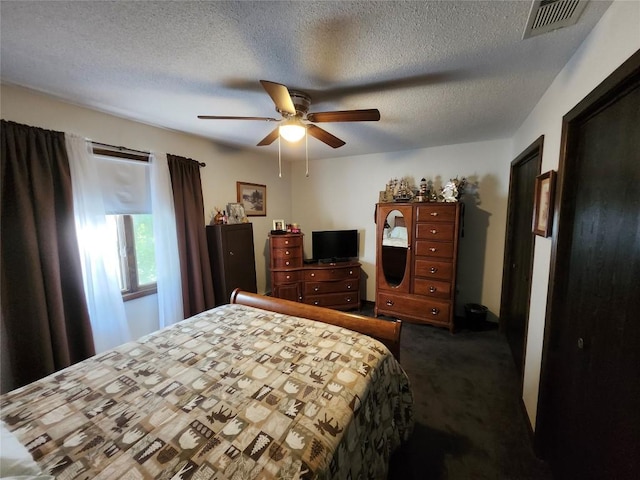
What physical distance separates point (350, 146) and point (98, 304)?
10.2 feet

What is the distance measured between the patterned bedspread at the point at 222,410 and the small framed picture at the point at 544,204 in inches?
49.9

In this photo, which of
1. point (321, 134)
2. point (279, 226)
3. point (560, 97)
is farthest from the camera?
point (279, 226)

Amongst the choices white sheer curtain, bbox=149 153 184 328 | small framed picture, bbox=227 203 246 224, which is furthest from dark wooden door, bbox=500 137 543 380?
white sheer curtain, bbox=149 153 184 328

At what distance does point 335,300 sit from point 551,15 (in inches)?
126

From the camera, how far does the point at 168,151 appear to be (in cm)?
262

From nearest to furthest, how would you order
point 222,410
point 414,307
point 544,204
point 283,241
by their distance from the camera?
1. point 222,410
2. point 544,204
3. point 414,307
4. point 283,241

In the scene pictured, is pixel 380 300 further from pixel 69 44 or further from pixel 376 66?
pixel 69 44

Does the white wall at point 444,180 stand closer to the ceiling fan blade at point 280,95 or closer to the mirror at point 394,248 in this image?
the mirror at point 394,248

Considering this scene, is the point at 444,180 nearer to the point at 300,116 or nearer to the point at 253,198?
the point at 300,116

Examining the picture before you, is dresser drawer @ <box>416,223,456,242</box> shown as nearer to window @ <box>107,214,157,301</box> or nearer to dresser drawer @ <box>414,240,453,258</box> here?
dresser drawer @ <box>414,240,453,258</box>

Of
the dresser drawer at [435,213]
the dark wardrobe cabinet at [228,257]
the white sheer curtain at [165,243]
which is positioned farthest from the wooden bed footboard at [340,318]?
the dresser drawer at [435,213]

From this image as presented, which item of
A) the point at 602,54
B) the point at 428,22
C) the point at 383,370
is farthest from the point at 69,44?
the point at 602,54

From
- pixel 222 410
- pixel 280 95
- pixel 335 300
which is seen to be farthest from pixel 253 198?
pixel 222 410

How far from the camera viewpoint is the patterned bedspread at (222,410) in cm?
81
